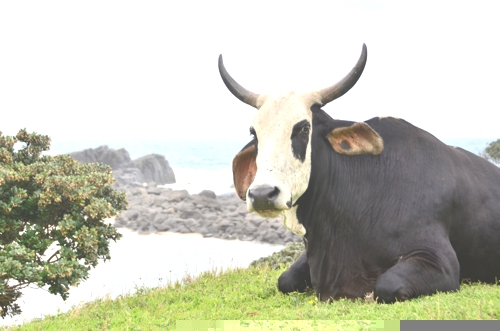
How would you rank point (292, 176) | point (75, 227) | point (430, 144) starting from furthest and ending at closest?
point (75, 227), point (430, 144), point (292, 176)

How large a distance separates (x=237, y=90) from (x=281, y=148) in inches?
44.2

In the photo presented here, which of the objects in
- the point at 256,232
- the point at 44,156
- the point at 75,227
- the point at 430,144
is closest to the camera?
the point at 430,144

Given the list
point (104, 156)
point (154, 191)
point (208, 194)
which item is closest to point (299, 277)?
point (208, 194)

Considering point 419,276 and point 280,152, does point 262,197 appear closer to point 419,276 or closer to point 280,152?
point 280,152

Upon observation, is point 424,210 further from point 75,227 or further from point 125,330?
point 75,227

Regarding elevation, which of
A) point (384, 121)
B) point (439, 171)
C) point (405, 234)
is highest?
point (384, 121)

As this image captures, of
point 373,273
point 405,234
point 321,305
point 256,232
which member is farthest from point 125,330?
point 256,232

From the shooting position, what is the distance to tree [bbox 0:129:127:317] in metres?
8.20

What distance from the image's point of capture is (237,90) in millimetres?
6605

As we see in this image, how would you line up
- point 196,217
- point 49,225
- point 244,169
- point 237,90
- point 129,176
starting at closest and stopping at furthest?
1. point 237,90
2. point 244,169
3. point 49,225
4. point 196,217
5. point 129,176

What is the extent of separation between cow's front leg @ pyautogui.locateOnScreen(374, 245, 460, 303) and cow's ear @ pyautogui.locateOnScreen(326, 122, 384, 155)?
110 centimetres

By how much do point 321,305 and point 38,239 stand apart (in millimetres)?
4323

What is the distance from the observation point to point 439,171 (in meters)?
6.45

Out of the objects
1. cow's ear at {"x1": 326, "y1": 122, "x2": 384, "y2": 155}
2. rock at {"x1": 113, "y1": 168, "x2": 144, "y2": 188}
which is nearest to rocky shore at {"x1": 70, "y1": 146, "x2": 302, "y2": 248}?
rock at {"x1": 113, "y1": 168, "x2": 144, "y2": 188}
